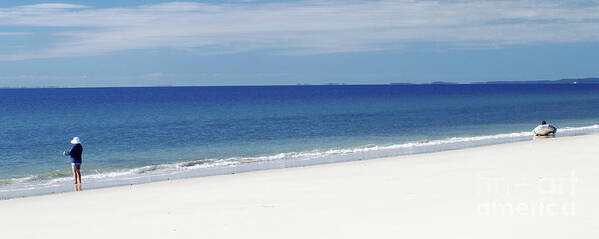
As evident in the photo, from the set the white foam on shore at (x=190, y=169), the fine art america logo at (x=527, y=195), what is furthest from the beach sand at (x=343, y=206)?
the white foam on shore at (x=190, y=169)

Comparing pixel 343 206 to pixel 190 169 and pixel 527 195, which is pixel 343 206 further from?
pixel 190 169

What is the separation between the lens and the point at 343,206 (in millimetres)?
12078

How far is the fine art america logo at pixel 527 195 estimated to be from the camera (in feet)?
35.9

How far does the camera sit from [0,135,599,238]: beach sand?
399 inches

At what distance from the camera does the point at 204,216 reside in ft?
37.9

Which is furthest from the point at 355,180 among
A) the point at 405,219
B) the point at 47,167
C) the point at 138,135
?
the point at 138,135

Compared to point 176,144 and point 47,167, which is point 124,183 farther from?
point 176,144

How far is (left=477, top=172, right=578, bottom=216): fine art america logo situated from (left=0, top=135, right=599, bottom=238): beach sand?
0.02m

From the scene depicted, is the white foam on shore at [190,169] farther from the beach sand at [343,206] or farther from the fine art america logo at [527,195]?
the fine art america logo at [527,195]

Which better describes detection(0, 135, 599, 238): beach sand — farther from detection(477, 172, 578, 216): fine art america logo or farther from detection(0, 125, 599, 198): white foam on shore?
detection(0, 125, 599, 198): white foam on shore

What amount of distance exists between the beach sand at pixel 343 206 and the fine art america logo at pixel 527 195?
0.02m

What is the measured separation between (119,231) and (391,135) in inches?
1109

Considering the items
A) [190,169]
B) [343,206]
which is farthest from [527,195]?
[190,169]

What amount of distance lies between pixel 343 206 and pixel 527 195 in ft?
11.6
